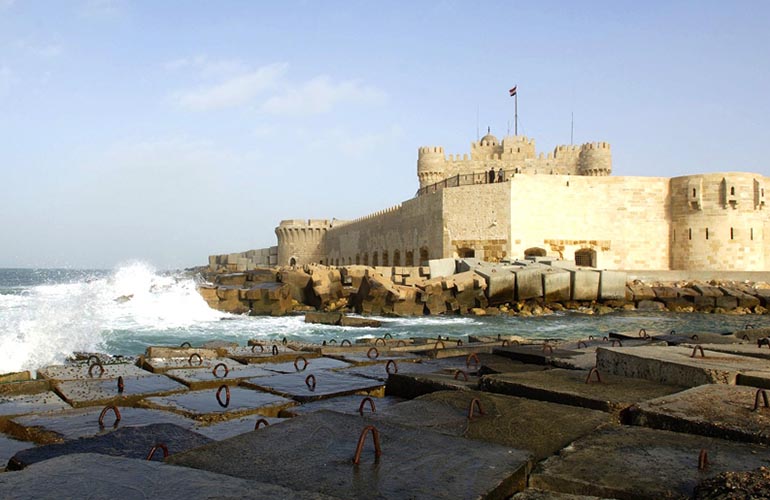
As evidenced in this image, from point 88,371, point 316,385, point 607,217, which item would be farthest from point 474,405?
point 607,217

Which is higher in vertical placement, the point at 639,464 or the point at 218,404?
the point at 639,464

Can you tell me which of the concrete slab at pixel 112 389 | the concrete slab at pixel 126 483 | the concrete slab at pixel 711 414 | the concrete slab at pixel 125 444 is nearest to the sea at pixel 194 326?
the concrete slab at pixel 112 389

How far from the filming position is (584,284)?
23328 millimetres

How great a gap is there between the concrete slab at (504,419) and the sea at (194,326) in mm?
6977

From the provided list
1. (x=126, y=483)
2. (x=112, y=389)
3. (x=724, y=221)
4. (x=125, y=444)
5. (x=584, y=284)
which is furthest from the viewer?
(x=724, y=221)

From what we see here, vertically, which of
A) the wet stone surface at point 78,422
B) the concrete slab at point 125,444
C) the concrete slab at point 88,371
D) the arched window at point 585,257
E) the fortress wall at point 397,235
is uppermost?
the fortress wall at point 397,235

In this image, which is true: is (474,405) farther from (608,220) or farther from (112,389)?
(608,220)

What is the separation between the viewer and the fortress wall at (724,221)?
91.7 ft

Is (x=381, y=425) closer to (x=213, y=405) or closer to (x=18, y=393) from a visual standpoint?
(x=213, y=405)

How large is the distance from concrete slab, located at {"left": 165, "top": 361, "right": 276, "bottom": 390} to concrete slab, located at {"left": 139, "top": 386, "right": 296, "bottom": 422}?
27 centimetres

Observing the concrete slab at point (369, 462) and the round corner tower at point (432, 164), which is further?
the round corner tower at point (432, 164)

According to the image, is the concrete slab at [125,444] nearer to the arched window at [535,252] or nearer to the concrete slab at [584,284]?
the concrete slab at [584,284]

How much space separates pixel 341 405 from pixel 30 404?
6.22 ft

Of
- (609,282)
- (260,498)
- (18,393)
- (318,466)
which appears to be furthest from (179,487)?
(609,282)
